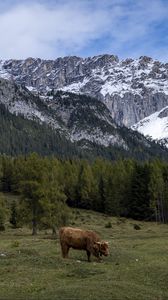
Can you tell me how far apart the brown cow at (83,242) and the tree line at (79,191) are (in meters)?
36.1

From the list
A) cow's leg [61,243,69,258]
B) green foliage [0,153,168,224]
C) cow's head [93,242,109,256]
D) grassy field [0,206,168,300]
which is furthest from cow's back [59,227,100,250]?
green foliage [0,153,168,224]

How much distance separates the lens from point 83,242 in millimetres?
35500

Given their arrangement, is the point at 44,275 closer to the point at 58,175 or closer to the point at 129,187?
the point at 129,187

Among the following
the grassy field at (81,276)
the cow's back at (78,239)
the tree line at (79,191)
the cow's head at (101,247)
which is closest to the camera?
the grassy field at (81,276)

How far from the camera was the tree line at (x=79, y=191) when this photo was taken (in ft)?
240

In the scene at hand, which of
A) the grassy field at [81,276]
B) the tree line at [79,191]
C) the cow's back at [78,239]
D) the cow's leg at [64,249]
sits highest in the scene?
the tree line at [79,191]

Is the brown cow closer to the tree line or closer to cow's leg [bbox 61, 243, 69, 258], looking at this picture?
cow's leg [bbox 61, 243, 69, 258]

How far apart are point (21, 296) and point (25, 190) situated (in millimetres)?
50238

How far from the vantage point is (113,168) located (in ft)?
483

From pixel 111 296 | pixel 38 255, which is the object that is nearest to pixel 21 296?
pixel 111 296

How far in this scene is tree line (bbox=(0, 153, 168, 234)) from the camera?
73.1 meters

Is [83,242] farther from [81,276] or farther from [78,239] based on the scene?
[81,276]

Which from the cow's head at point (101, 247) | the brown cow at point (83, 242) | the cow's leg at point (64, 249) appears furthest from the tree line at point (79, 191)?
the cow's head at point (101, 247)

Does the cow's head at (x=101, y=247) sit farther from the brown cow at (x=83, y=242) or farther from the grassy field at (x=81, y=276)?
the grassy field at (x=81, y=276)
